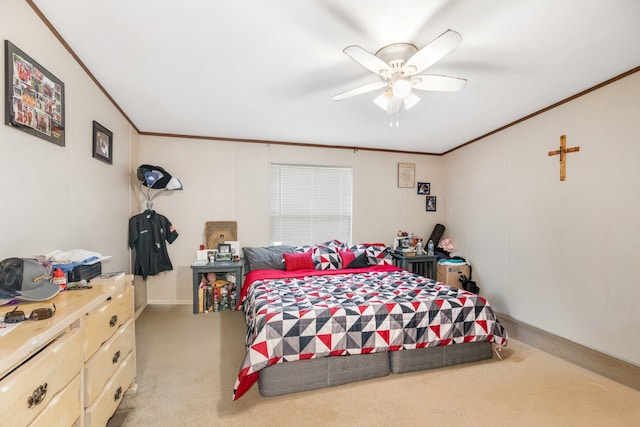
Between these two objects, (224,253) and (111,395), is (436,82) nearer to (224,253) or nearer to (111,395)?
(111,395)

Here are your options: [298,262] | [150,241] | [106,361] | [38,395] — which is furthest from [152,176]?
[38,395]

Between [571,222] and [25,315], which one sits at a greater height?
[571,222]

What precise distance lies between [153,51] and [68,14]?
466 millimetres

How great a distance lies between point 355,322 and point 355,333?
80 mm

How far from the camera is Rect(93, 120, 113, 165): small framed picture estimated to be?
2.53 meters

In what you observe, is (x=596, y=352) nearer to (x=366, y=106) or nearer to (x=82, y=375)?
(x=366, y=106)

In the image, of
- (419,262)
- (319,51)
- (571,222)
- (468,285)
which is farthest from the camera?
(419,262)

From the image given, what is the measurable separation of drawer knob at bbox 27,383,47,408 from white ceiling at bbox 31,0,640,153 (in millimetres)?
1873

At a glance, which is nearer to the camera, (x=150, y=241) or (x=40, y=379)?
(x=40, y=379)

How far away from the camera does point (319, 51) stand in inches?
81.4

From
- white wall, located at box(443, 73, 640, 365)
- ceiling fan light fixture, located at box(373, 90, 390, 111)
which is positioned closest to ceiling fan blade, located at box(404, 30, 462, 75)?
ceiling fan light fixture, located at box(373, 90, 390, 111)

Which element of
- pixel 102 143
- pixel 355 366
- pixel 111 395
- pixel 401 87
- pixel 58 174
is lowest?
pixel 355 366

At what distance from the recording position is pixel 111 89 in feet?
8.77

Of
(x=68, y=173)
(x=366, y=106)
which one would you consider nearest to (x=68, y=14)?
(x=68, y=173)
